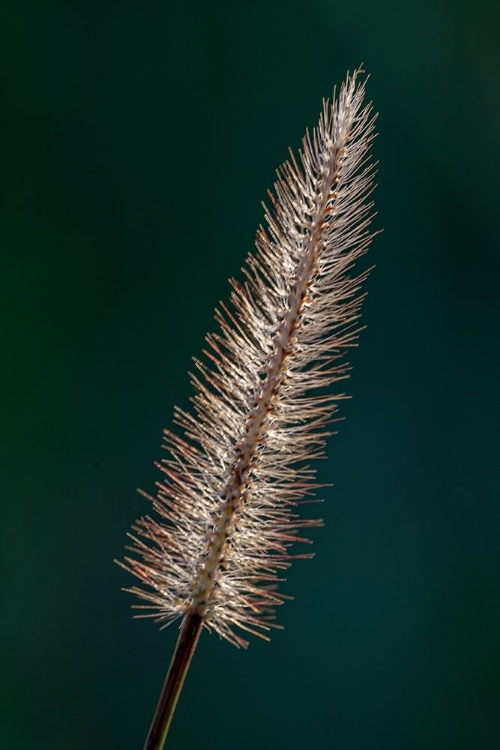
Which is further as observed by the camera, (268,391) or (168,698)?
(268,391)

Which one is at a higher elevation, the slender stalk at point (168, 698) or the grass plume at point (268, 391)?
the grass plume at point (268, 391)

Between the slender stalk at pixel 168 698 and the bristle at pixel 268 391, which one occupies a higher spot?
the bristle at pixel 268 391

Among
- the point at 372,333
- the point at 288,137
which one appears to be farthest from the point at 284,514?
the point at 288,137

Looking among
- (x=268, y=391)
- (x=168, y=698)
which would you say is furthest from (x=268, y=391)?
(x=168, y=698)

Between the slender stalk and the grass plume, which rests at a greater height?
the grass plume

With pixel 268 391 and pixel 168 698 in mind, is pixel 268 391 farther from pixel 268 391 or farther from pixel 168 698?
pixel 168 698

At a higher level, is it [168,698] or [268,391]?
[268,391]
